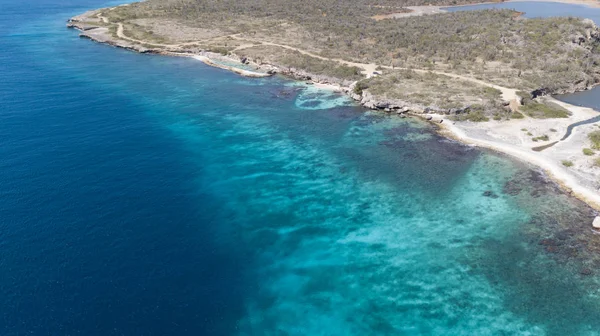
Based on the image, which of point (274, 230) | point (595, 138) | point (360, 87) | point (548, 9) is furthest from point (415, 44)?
point (548, 9)

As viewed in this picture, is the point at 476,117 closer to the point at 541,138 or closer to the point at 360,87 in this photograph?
the point at 541,138

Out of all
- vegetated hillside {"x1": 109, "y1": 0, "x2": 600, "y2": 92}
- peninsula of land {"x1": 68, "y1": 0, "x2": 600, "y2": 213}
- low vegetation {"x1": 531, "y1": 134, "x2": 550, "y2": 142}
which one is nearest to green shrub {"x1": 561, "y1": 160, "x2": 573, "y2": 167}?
peninsula of land {"x1": 68, "y1": 0, "x2": 600, "y2": 213}

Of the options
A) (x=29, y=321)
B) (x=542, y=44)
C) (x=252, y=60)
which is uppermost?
(x=542, y=44)

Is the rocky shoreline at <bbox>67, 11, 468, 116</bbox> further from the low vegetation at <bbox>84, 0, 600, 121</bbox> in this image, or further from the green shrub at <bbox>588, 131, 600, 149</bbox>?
the green shrub at <bbox>588, 131, 600, 149</bbox>

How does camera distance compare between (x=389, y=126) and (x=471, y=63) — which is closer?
(x=389, y=126)

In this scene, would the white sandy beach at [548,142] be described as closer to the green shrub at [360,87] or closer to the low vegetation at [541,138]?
the low vegetation at [541,138]

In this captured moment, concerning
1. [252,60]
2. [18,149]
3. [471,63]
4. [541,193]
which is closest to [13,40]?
[252,60]

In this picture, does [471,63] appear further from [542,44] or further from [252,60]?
[252,60]
